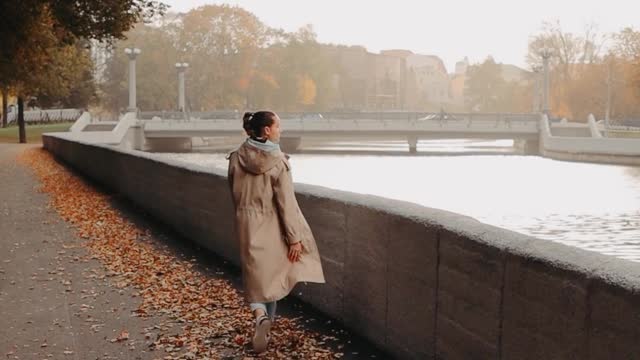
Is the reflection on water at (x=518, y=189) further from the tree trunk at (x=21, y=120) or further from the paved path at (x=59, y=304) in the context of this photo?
the paved path at (x=59, y=304)

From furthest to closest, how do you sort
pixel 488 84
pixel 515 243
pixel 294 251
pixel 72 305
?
pixel 488 84 → pixel 72 305 → pixel 294 251 → pixel 515 243

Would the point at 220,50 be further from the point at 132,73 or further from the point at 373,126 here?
the point at 373,126

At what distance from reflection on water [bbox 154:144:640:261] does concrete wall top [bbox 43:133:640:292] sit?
59.9 feet

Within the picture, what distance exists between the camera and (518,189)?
4116cm

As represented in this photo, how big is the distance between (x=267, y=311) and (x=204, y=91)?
80846 millimetres

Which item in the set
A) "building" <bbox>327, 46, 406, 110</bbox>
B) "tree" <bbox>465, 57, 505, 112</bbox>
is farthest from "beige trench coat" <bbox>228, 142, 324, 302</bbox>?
"building" <bbox>327, 46, 406, 110</bbox>

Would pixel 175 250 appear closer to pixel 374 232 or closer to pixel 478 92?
pixel 374 232

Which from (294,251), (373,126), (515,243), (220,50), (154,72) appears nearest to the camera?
(515,243)

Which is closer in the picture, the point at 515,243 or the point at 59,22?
the point at 515,243

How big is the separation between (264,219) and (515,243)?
1913 mm

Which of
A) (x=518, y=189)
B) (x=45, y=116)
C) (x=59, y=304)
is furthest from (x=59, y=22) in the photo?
(x=45, y=116)

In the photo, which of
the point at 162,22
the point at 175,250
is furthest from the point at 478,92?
the point at 175,250

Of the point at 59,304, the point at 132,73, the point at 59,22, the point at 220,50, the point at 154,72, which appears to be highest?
the point at 220,50

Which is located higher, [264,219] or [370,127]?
[264,219]
